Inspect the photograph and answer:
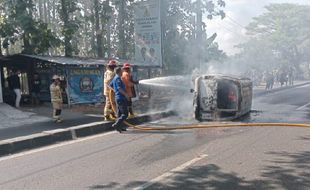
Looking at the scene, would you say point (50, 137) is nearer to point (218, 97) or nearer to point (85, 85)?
point (218, 97)

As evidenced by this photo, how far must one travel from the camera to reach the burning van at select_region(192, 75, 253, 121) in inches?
485

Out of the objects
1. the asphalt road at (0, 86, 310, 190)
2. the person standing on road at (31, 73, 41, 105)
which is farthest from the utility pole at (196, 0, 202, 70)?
the asphalt road at (0, 86, 310, 190)


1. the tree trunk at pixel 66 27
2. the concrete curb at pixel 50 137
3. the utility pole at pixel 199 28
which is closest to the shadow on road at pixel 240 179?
the concrete curb at pixel 50 137

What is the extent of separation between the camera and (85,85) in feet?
61.9

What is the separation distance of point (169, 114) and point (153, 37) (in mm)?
9047

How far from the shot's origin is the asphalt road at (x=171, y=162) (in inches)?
229

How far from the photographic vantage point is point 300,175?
5965 millimetres

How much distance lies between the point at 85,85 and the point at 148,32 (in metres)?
5.91

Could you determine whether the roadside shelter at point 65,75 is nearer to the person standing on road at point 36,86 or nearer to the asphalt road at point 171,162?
the person standing on road at point 36,86

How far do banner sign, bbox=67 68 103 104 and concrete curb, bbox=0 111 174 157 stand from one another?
6.37 meters

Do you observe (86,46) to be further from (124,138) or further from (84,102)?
(124,138)

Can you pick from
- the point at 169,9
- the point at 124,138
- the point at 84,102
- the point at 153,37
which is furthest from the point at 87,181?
the point at 169,9

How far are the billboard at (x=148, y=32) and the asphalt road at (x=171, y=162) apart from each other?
13.3 metres

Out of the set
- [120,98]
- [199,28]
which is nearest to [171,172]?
[120,98]
